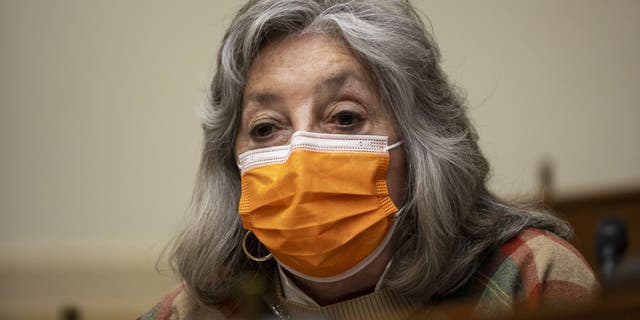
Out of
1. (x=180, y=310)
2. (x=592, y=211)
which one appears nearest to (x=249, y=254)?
(x=180, y=310)

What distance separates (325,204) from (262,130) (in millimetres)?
304

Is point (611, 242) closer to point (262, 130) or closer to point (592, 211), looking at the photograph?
point (262, 130)

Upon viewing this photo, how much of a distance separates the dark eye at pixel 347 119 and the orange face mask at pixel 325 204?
0.16 feet

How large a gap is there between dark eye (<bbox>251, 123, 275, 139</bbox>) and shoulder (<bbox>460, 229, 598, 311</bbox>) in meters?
0.64

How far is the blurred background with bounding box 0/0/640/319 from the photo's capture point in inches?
233

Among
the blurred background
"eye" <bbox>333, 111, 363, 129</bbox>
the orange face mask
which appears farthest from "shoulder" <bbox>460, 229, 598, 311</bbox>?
the blurred background

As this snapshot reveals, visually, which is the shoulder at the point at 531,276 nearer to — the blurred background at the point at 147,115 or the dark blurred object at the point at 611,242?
the dark blurred object at the point at 611,242

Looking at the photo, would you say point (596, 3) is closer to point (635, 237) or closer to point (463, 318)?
point (635, 237)

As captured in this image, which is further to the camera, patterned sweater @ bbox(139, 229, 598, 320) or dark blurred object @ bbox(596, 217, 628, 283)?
patterned sweater @ bbox(139, 229, 598, 320)

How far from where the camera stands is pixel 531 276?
2.68 metres

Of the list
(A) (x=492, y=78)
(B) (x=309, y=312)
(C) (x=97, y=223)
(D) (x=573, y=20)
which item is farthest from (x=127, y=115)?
(B) (x=309, y=312)

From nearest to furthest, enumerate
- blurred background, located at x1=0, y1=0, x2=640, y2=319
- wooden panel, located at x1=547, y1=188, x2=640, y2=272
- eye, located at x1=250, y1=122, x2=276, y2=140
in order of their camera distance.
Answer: eye, located at x1=250, y1=122, x2=276, y2=140 < wooden panel, located at x1=547, y1=188, x2=640, y2=272 < blurred background, located at x1=0, y1=0, x2=640, y2=319

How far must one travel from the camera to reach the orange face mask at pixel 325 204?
268 cm

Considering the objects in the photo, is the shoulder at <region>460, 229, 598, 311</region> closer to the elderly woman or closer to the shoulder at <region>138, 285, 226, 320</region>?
the elderly woman
